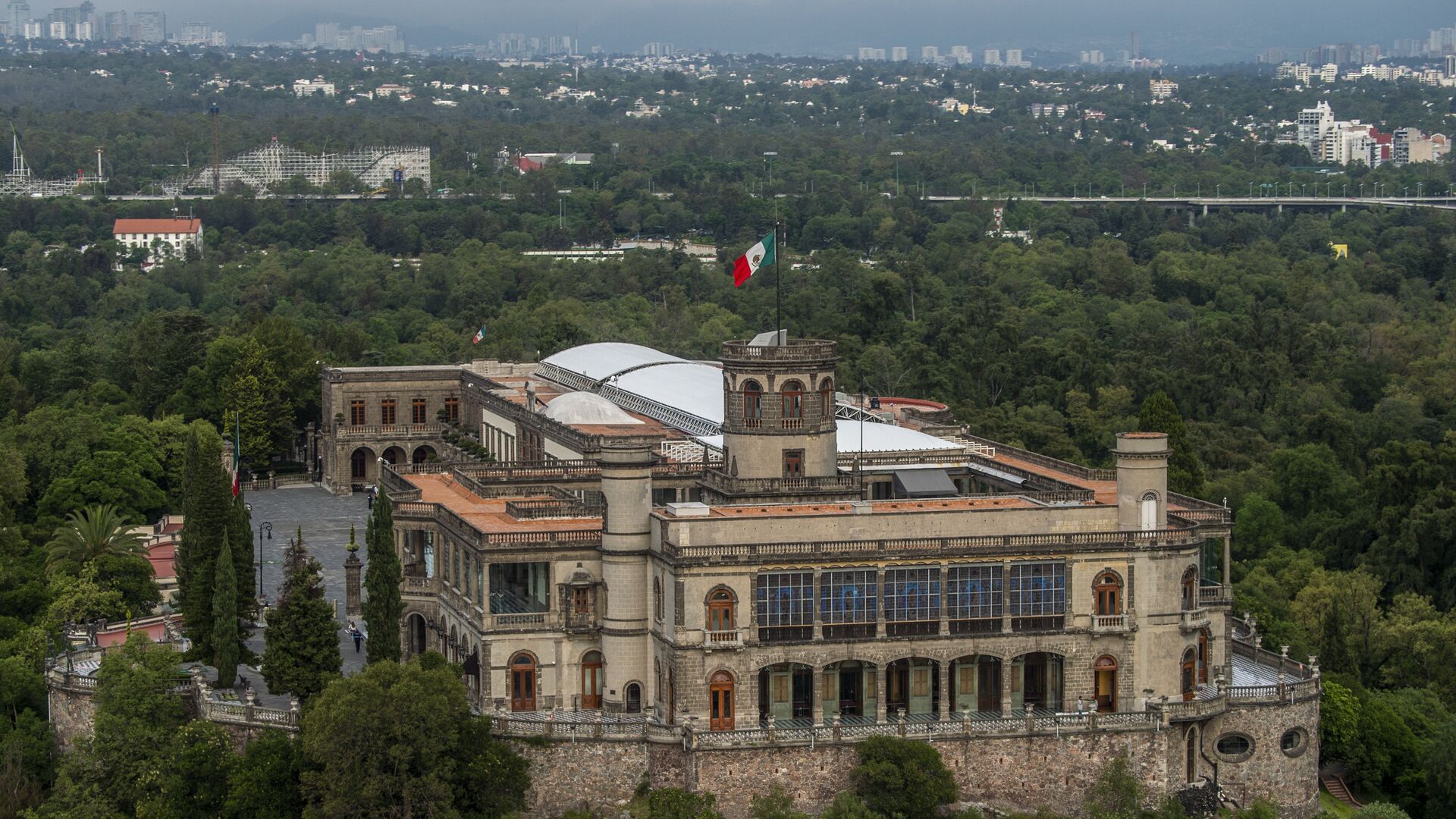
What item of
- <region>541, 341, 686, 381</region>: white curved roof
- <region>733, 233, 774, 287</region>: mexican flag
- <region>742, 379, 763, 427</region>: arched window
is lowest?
<region>541, 341, 686, 381</region>: white curved roof

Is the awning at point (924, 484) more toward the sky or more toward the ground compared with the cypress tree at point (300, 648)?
more toward the sky

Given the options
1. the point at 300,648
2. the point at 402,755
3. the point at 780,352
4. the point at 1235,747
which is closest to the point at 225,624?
the point at 300,648

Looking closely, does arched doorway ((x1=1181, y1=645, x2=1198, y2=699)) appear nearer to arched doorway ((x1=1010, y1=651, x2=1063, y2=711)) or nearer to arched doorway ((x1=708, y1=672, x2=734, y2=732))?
arched doorway ((x1=1010, y1=651, x2=1063, y2=711))

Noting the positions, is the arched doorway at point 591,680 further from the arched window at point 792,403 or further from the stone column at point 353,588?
the stone column at point 353,588

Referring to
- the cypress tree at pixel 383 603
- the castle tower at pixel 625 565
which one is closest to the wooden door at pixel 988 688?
the castle tower at pixel 625 565

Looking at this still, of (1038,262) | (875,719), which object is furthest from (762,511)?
(1038,262)

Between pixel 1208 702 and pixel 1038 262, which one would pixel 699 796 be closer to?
pixel 1208 702

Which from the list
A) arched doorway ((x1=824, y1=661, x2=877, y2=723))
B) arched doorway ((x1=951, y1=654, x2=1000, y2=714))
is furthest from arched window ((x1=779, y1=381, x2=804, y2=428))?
arched doorway ((x1=951, y1=654, x2=1000, y2=714))
